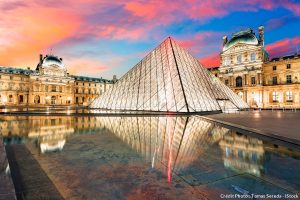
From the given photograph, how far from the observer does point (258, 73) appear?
45.9 m

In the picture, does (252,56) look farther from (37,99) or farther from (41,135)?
(37,99)

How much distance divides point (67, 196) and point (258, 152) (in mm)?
4647

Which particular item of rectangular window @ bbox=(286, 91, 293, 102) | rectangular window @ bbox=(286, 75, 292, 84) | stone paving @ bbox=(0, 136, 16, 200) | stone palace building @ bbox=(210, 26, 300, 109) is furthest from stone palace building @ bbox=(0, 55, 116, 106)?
stone paving @ bbox=(0, 136, 16, 200)

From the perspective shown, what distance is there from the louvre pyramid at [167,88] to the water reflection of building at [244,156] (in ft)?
42.3

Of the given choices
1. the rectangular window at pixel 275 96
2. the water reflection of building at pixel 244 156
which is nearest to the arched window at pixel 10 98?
the water reflection of building at pixel 244 156

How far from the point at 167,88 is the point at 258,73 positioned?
35035 millimetres

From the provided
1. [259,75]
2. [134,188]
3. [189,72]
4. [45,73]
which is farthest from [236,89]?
[45,73]

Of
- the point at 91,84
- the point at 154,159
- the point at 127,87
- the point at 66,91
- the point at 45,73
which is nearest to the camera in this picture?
the point at 154,159

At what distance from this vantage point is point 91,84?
74.4 m

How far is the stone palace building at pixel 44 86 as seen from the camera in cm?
5478

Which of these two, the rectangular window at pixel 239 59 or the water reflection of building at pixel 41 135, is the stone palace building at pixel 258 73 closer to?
the rectangular window at pixel 239 59

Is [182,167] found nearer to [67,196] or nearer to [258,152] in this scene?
[67,196]

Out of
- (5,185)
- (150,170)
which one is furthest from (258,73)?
(5,185)

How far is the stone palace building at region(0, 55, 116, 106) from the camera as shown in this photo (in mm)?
54781
